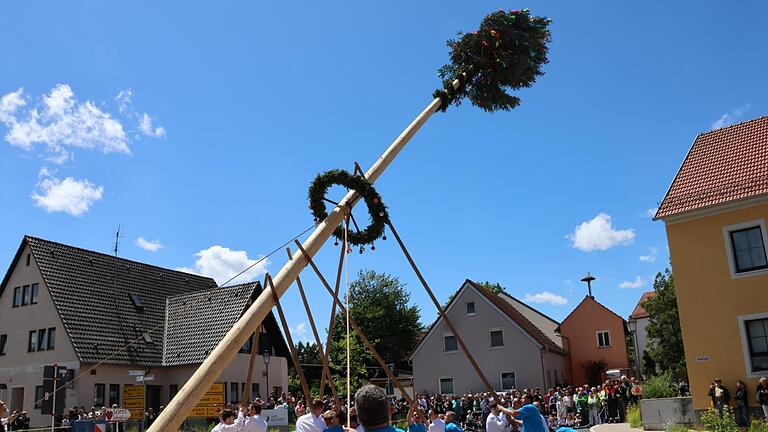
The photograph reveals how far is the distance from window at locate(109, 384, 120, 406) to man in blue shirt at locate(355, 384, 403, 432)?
1120 inches

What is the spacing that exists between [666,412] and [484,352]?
819 inches

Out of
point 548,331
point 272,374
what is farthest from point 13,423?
point 548,331

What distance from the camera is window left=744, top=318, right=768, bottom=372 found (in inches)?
766

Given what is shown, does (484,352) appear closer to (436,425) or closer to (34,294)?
(34,294)

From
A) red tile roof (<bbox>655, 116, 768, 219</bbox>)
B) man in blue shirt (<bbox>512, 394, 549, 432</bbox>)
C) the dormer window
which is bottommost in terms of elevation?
man in blue shirt (<bbox>512, 394, 549, 432</bbox>)

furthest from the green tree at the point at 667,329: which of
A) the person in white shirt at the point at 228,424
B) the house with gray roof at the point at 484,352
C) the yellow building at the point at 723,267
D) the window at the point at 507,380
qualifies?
the person in white shirt at the point at 228,424

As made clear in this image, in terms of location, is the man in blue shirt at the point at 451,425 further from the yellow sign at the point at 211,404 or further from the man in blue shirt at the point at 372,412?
the yellow sign at the point at 211,404

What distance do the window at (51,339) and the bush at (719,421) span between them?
85.1 feet

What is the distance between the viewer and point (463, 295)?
41.8m

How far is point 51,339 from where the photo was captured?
3000 centimetres

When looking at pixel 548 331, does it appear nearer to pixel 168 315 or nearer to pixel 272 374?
pixel 272 374

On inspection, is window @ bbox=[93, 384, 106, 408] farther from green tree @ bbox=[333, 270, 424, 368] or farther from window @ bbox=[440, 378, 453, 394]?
green tree @ bbox=[333, 270, 424, 368]

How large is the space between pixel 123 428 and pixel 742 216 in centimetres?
2244

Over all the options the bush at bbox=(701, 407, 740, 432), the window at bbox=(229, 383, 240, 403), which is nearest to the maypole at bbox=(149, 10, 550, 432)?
the bush at bbox=(701, 407, 740, 432)
